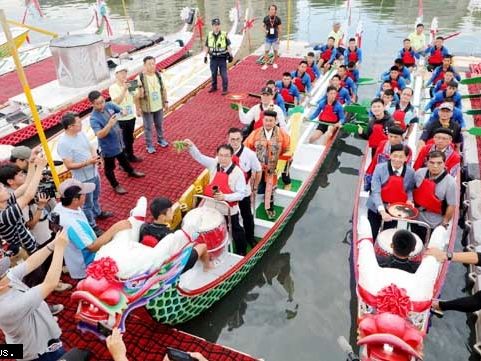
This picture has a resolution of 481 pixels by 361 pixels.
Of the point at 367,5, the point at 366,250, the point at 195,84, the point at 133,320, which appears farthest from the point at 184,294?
the point at 367,5

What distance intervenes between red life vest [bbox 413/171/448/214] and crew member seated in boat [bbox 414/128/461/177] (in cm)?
52

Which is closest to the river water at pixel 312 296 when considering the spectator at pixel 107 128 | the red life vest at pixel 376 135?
the red life vest at pixel 376 135

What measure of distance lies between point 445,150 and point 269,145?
2.11 meters

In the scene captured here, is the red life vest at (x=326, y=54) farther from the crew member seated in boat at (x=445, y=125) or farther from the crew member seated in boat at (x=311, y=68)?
the crew member seated in boat at (x=445, y=125)

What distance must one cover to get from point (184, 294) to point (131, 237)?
90 cm

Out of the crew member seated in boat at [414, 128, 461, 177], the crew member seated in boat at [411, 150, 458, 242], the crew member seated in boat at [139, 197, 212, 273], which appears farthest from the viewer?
the crew member seated in boat at [414, 128, 461, 177]

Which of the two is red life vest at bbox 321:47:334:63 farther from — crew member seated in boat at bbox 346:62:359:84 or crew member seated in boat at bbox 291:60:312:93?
crew member seated in boat at bbox 291:60:312:93

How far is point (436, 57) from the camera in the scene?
10.1 meters

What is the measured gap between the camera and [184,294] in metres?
3.97

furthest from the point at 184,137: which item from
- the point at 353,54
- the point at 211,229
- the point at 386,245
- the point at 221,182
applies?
the point at 353,54

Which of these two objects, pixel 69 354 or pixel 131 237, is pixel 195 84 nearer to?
pixel 131 237

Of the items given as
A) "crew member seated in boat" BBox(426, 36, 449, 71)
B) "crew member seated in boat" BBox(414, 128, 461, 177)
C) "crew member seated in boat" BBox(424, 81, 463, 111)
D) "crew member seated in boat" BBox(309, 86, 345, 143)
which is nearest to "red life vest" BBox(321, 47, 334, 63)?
"crew member seated in boat" BBox(426, 36, 449, 71)

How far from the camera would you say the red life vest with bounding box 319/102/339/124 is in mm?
7324

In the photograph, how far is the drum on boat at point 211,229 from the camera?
4328 millimetres
